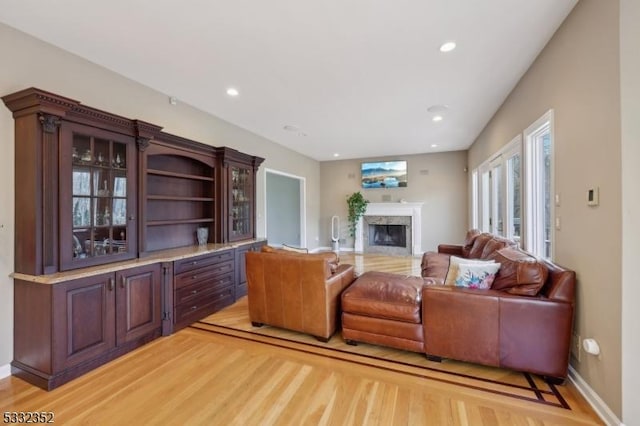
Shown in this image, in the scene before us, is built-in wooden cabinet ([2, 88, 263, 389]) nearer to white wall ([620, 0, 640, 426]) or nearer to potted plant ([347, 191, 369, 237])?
white wall ([620, 0, 640, 426])

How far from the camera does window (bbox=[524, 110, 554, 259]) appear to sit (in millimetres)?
3021

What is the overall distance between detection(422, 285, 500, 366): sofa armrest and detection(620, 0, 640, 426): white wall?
716mm

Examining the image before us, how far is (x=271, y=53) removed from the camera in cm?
275

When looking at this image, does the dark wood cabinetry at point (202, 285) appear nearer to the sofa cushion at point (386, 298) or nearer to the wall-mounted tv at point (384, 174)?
the sofa cushion at point (386, 298)

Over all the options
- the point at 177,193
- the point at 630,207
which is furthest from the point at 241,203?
the point at 630,207

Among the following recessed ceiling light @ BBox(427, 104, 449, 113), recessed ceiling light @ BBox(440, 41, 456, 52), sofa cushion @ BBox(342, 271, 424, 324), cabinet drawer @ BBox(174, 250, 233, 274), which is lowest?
sofa cushion @ BBox(342, 271, 424, 324)

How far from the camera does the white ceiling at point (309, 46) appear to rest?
214 cm

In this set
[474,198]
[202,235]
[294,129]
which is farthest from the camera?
[474,198]

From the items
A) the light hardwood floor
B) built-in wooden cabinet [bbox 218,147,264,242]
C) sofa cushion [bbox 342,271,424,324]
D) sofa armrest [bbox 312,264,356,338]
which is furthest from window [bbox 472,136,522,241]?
built-in wooden cabinet [bbox 218,147,264,242]

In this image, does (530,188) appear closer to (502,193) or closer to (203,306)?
(502,193)

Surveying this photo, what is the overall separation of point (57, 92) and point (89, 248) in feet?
4.85

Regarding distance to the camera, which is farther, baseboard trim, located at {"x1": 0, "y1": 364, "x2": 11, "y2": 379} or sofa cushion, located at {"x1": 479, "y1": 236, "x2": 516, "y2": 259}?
sofa cushion, located at {"x1": 479, "y1": 236, "x2": 516, "y2": 259}

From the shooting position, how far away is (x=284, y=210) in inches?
344

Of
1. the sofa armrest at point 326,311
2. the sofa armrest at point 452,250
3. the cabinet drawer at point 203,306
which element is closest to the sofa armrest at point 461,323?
the sofa armrest at point 326,311
